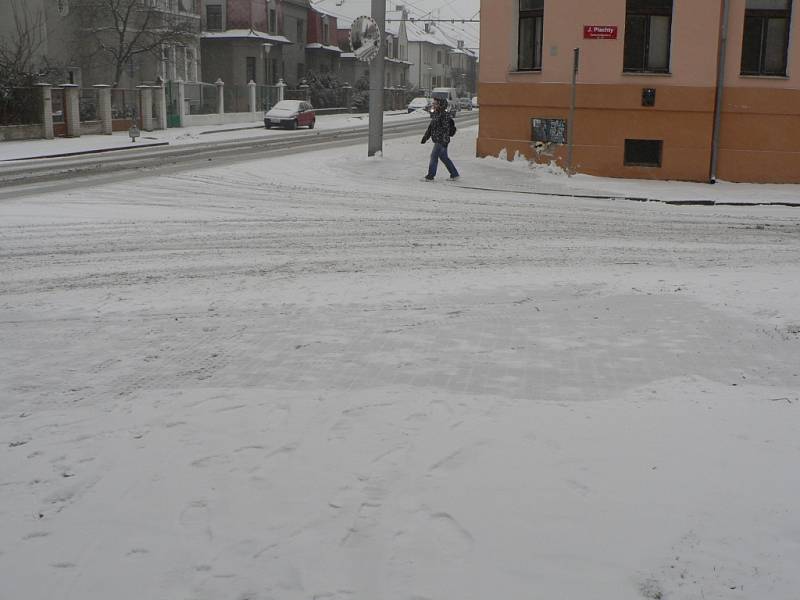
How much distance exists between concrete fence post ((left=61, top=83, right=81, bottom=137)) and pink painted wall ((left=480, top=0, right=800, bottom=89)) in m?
18.4

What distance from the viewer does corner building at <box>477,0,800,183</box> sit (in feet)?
60.3

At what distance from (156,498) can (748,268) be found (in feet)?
24.1

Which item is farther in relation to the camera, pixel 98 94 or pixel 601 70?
pixel 98 94

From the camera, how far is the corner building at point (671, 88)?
60.3ft

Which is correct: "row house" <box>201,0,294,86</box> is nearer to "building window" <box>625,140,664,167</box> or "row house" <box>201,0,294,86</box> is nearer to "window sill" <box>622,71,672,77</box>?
"window sill" <box>622,71,672,77</box>

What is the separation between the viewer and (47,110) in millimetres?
30391

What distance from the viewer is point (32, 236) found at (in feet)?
35.0

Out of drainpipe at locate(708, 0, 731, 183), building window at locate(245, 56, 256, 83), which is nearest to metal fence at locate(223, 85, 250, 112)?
building window at locate(245, 56, 256, 83)

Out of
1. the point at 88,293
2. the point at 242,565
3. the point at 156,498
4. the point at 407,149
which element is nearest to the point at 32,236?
the point at 88,293

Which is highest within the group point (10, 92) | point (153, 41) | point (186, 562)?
point (153, 41)

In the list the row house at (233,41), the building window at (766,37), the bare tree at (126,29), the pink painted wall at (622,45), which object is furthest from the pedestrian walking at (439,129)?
the row house at (233,41)

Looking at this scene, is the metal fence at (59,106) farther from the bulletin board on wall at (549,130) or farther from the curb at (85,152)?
the bulletin board on wall at (549,130)

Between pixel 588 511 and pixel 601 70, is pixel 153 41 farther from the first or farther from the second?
pixel 588 511

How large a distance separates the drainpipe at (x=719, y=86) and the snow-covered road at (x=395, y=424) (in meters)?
9.34
